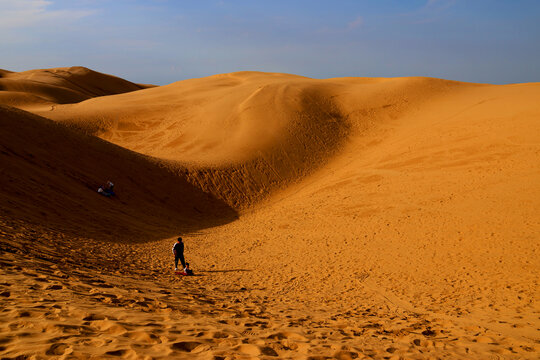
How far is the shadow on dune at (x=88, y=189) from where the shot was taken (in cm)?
1264

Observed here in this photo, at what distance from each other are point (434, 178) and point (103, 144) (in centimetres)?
1697

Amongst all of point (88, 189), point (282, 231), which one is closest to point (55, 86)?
point (88, 189)

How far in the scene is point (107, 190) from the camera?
17.4 metres

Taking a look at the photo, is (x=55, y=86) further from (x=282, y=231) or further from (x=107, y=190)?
(x=282, y=231)

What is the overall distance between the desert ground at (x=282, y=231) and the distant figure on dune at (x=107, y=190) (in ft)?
1.38

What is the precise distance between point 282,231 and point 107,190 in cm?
802

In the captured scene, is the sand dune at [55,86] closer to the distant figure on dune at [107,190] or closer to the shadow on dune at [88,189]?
the shadow on dune at [88,189]

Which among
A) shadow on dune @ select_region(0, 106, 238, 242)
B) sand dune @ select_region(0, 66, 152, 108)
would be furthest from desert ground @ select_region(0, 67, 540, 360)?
sand dune @ select_region(0, 66, 152, 108)

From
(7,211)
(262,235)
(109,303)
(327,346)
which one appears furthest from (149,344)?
(262,235)

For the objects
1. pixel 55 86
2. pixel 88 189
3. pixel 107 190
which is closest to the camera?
pixel 88 189

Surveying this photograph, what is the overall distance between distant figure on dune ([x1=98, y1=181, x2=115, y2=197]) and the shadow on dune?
271 millimetres

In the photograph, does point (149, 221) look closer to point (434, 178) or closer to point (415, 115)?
point (434, 178)

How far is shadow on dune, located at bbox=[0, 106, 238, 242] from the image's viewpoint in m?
12.6

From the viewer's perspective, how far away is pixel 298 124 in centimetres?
3011
